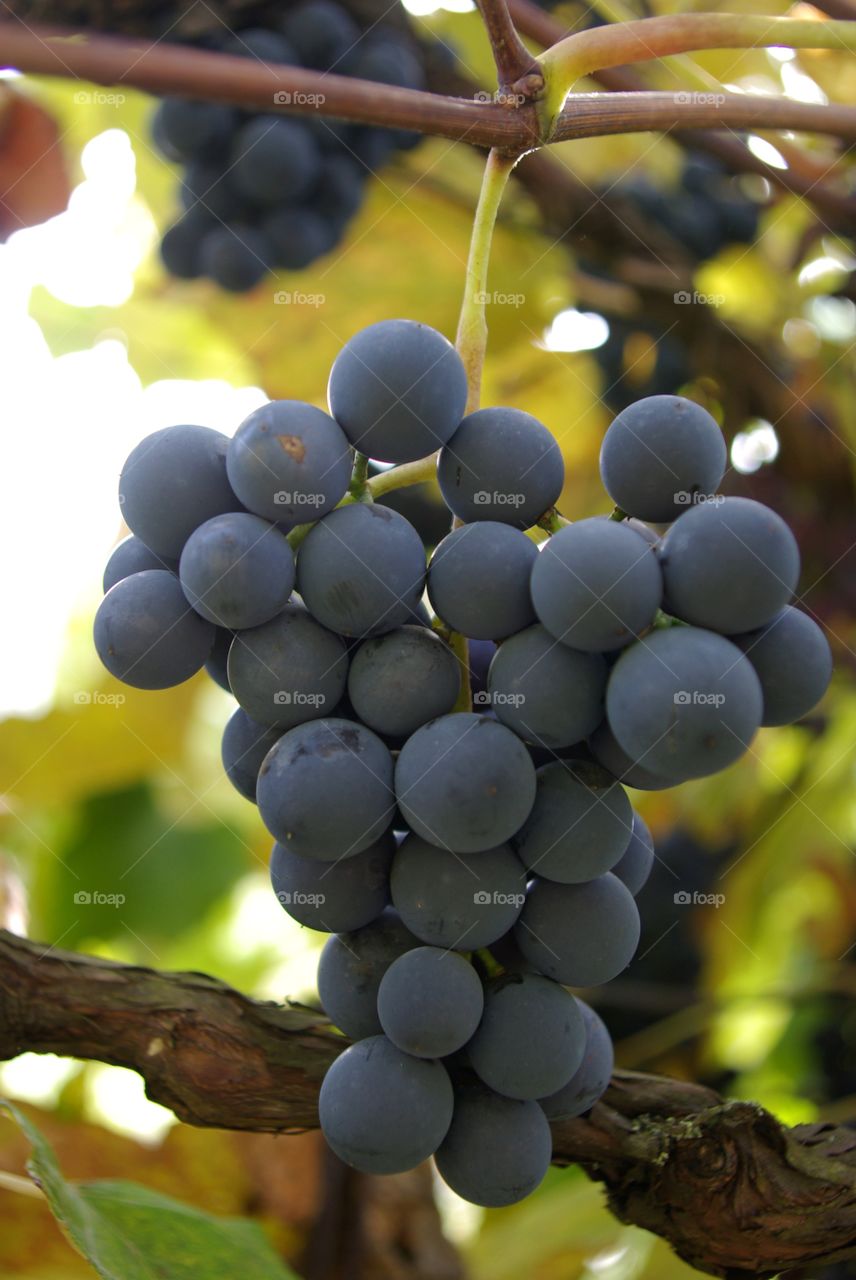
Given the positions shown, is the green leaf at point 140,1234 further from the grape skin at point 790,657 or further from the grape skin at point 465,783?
the grape skin at point 790,657

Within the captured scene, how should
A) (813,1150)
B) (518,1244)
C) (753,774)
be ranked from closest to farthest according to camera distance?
1. (813,1150)
2. (518,1244)
3. (753,774)

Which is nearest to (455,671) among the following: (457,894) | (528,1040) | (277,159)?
(457,894)

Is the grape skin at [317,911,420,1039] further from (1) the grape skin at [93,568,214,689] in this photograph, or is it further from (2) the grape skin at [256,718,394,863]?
(1) the grape skin at [93,568,214,689]

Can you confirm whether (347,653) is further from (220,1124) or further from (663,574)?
(220,1124)

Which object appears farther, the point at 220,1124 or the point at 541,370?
the point at 541,370

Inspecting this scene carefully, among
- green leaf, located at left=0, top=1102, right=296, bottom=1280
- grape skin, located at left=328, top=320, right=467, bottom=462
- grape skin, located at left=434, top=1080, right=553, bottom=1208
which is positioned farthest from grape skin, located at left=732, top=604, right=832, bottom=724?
green leaf, located at left=0, top=1102, right=296, bottom=1280

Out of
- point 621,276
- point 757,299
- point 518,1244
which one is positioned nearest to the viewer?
point 518,1244

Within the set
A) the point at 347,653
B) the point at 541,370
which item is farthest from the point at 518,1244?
the point at 541,370
